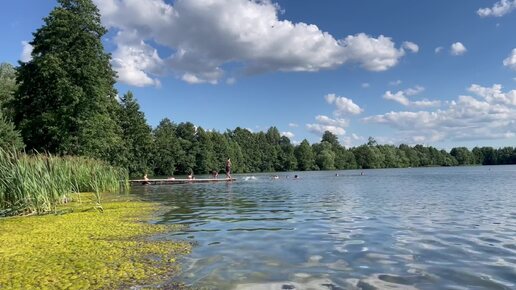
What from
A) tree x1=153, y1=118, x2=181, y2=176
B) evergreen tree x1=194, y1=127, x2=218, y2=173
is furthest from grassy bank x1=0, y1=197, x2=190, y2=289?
evergreen tree x1=194, y1=127, x2=218, y2=173

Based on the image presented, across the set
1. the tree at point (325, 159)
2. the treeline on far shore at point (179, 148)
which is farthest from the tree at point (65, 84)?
the tree at point (325, 159)

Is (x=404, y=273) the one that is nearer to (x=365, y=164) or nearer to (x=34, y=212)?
(x=34, y=212)

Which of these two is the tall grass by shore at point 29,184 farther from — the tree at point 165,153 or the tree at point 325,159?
the tree at point 325,159

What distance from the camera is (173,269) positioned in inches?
357

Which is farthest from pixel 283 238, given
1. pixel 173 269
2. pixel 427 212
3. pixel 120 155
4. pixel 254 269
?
pixel 120 155

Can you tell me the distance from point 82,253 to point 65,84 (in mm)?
35343

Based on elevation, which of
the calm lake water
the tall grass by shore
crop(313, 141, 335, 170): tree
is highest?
crop(313, 141, 335, 170): tree

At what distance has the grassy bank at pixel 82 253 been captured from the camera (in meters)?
8.12

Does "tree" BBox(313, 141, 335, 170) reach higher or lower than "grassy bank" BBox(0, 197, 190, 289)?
higher

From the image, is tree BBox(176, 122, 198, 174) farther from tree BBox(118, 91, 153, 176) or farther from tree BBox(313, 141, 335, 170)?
tree BBox(313, 141, 335, 170)

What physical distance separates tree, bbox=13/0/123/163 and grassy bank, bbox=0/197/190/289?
2811 centimetres

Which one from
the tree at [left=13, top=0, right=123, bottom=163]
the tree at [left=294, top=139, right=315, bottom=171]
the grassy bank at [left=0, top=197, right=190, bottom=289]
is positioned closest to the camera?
the grassy bank at [left=0, top=197, right=190, bottom=289]

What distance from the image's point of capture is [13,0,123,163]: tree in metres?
42.2

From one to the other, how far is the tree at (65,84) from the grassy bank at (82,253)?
28.1 meters
